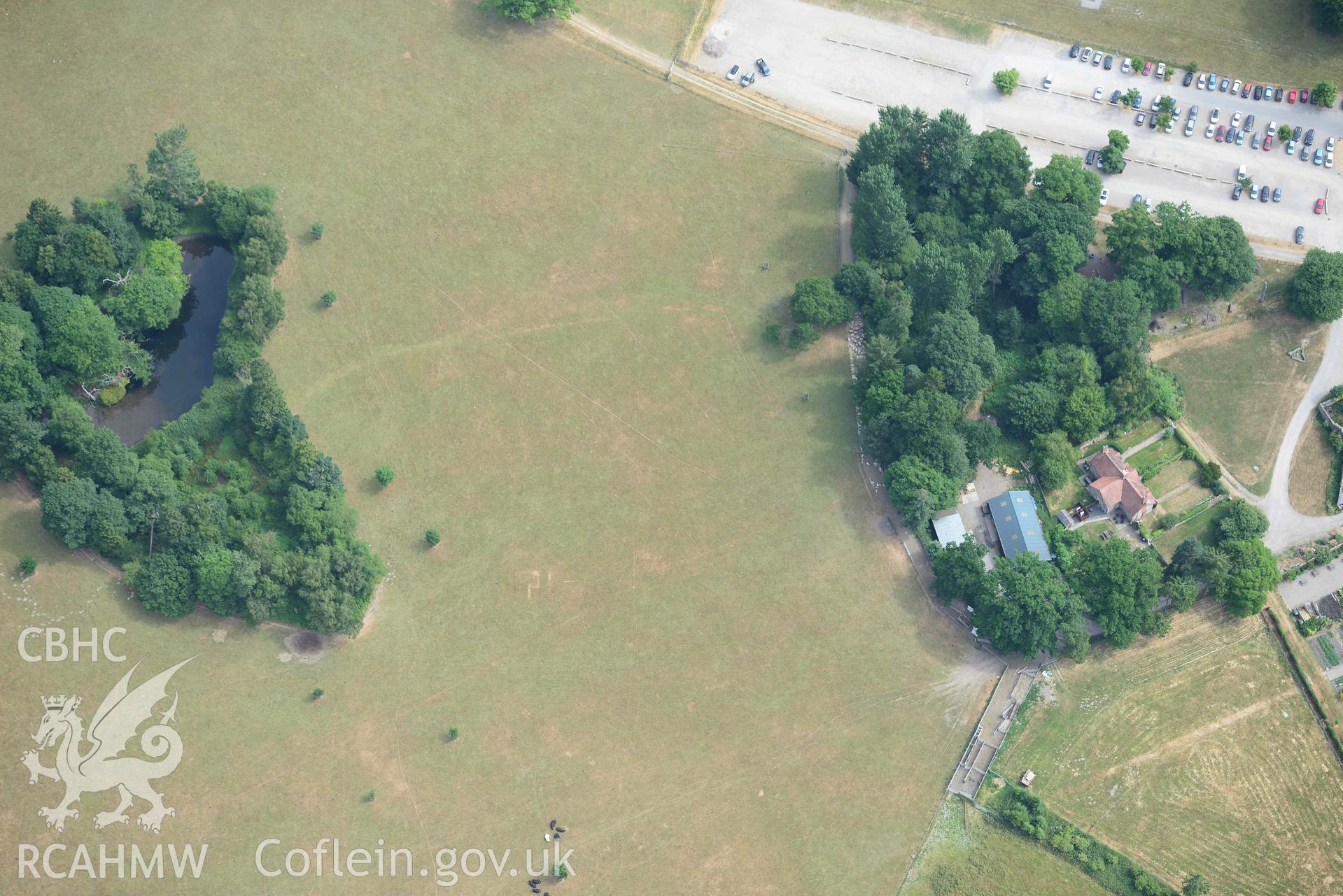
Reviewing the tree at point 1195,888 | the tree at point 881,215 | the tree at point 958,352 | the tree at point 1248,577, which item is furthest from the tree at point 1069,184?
the tree at point 1195,888

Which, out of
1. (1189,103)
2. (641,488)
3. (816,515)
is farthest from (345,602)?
(1189,103)

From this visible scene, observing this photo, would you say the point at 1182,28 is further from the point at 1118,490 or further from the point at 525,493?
the point at 525,493

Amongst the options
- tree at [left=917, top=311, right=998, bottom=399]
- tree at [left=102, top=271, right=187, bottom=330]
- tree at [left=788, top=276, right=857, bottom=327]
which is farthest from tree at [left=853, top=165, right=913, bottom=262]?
tree at [left=102, top=271, right=187, bottom=330]

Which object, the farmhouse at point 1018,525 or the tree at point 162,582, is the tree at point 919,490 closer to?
the farmhouse at point 1018,525

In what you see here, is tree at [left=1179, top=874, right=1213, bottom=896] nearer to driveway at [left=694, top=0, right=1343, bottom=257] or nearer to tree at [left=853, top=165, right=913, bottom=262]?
driveway at [left=694, top=0, right=1343, bottom=257]

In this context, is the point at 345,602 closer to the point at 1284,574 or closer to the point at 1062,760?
the point at 1062,760

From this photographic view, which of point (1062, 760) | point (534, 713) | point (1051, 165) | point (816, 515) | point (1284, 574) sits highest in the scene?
point (1051, 165)
